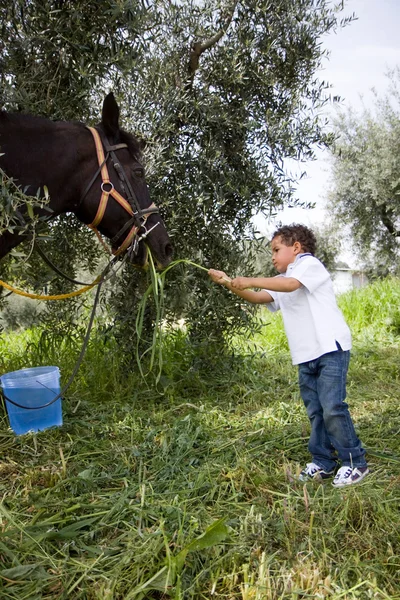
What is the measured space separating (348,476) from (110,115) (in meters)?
2.81

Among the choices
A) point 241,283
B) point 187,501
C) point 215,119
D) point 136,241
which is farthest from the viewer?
point 215,119

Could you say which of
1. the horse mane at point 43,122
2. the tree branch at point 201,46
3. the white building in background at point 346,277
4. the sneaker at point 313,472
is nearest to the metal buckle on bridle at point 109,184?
the horse mane at point 43,122

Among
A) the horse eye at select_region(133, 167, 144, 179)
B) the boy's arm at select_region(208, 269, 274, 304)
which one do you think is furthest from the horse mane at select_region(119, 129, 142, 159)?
the boy's arm at select_region(208, 269, 274, 304)

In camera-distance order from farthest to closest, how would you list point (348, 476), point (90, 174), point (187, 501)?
point (90, 174)
point (348, 476)
point (187, 501)

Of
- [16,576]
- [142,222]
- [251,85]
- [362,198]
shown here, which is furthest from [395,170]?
[16,576]

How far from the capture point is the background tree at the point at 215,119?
4.68 metres

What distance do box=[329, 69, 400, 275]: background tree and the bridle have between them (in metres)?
11.8

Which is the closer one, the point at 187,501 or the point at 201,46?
the point at 187,501

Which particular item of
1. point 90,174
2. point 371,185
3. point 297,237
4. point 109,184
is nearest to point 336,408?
point 297,237

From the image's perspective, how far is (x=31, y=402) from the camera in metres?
3.85

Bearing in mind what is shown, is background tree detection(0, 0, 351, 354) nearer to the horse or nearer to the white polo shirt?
the horse

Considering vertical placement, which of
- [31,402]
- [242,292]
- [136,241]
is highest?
[136,241]

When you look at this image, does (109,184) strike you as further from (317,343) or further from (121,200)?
(317,343)

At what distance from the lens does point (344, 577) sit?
2.08m
